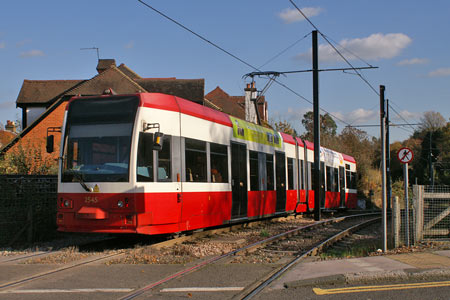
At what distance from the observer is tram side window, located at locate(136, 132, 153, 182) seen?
11.1 meters

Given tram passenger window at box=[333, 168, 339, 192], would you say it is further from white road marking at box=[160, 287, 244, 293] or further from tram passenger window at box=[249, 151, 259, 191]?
white road marking at box=[160, 287, 244, 293]

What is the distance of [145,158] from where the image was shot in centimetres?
1127

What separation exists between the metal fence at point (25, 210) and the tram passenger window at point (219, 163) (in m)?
4.43

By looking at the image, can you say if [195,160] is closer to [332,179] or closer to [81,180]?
[81,180]

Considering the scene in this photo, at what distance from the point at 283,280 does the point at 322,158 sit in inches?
711

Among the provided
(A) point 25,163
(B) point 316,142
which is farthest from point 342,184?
(A) point 25,163

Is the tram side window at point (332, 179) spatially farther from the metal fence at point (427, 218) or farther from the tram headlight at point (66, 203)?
the tram headlight at point (66, 203)

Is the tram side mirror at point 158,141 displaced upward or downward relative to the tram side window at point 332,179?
upward

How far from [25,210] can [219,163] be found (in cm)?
510

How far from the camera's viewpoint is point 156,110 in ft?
38.3

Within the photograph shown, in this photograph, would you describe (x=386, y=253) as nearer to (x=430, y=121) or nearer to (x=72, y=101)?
(x=72, y=101)

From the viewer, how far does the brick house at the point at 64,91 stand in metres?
36.9

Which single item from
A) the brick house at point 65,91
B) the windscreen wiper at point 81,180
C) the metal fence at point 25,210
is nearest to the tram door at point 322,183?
the brick house at point 65,91

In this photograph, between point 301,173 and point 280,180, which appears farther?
point 301,173
